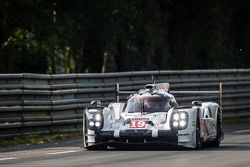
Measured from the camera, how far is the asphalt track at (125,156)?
13.5m

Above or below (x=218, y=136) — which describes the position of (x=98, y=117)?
above

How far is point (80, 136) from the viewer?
20.5m

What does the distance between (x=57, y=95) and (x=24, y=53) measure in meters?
13.5

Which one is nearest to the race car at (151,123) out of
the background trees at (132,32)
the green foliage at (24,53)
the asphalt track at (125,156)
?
the asphalt track at (125,156)

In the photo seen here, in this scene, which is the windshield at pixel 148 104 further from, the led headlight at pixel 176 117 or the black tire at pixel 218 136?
the black tire at pixel 218 136

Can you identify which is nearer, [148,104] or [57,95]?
[148,104]

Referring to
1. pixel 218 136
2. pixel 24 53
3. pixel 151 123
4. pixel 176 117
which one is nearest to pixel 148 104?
pixel 151 123

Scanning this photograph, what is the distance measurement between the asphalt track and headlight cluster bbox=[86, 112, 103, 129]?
0.52 metres

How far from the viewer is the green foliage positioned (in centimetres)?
3225

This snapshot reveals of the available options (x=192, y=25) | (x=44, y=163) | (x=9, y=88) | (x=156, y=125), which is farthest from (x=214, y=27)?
(x=44, y=163)

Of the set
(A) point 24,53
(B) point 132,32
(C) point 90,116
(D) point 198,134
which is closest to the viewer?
(D) point 198,134

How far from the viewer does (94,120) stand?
1658cm

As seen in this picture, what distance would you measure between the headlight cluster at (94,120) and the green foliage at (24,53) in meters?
14.6

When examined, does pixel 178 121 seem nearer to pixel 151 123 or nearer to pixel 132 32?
pixel 151 123
